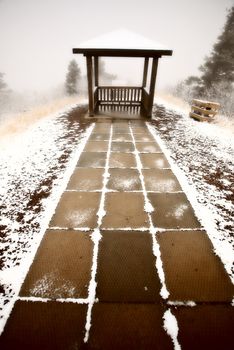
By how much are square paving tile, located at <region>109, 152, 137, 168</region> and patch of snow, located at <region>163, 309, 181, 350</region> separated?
3413 millimetres

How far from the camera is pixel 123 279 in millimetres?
2430

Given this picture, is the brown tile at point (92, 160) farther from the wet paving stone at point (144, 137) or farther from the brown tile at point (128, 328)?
the brown tile at point (128, 328)

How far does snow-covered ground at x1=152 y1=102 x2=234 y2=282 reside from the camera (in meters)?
3.10

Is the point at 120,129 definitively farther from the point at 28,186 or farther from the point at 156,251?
the point at 156,251

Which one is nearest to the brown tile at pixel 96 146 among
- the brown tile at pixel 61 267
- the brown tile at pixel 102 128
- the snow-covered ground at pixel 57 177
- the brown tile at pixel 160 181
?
the snow-covered ground at pixel 57 177

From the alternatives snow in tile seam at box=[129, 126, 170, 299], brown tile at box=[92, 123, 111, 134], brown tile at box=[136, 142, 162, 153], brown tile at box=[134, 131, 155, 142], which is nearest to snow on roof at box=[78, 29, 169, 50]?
brown tile at box=[92, 123, 111, 134]

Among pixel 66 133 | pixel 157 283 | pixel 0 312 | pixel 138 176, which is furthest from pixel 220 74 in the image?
pixel 0 312

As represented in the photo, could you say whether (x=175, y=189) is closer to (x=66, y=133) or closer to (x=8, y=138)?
(x=66, y=133)

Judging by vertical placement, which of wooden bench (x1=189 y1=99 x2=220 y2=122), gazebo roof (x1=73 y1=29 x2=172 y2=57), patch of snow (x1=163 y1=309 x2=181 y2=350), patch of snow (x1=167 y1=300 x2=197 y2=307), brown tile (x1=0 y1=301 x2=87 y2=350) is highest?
gazebo roof (x1=73 y1=29 x2=172 y2=57)

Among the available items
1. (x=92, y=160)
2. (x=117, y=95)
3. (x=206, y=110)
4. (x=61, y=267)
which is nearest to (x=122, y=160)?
(x=92, y=160)

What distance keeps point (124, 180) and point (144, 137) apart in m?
2.97

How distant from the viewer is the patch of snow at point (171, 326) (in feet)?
6.15

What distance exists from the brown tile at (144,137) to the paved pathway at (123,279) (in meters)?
2.88

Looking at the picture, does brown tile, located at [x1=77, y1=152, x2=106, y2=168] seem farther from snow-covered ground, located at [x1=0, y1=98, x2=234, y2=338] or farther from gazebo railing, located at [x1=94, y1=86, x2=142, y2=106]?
gazebo railing, located at [x1=94, y1=86, x2=142, y2=106]
